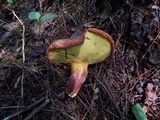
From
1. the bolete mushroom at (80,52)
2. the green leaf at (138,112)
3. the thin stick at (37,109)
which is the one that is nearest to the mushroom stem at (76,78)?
the bolete mushroom at (80,52)

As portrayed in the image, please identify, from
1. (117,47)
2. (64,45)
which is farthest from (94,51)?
(117,47)

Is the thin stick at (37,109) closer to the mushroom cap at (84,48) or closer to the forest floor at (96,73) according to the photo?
the forest floor at (96,73)

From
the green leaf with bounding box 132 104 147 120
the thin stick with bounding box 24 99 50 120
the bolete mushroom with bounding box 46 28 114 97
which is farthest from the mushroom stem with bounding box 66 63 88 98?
the green leaf with bounding box 132 104 147 120

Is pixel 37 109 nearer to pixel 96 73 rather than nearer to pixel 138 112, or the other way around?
pixel 96 73

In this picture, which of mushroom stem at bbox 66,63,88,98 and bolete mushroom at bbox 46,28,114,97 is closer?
bolete mushroom at bbox 46,28,114,97

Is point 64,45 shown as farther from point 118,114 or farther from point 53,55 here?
point 118,114

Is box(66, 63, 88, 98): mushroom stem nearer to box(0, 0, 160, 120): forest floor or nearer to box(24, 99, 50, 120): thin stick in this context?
box(0, 0, 160, 120): forest floor
